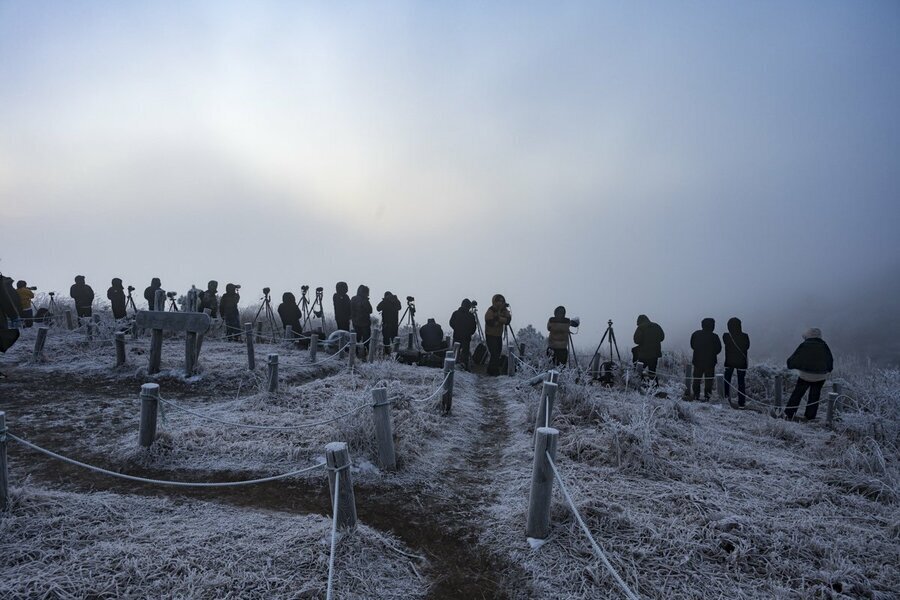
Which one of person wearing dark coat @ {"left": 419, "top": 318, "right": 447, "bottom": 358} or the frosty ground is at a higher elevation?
person wearing dark coat @ {"left": 419, "top": 318, "right": 447, "bottom": 358}

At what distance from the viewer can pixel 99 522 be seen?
11.7 feet

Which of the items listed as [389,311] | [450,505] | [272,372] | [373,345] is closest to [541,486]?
[450,505]

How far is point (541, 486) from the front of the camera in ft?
11.9

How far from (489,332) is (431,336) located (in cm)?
163

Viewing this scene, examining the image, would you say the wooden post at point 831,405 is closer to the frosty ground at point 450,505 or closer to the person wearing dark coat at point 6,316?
the frosty ground at point 450,505

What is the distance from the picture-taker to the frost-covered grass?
2830 millimetres

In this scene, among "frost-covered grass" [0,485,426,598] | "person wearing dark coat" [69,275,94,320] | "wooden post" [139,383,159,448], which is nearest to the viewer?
"frost-covered grass" [0,485,426,598]

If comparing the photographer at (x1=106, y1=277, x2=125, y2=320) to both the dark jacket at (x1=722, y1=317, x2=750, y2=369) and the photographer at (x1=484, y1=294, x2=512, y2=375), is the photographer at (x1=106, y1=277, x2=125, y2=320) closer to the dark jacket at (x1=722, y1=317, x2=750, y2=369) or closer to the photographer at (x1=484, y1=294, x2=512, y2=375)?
the photographer at (x1=484, y1=294, x2=512, y2=375)

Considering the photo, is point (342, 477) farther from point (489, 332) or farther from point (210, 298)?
point (210, 298)

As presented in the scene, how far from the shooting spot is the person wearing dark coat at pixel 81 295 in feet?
49.0

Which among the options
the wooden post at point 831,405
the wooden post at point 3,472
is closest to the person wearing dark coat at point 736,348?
the wooden post at point 831,405

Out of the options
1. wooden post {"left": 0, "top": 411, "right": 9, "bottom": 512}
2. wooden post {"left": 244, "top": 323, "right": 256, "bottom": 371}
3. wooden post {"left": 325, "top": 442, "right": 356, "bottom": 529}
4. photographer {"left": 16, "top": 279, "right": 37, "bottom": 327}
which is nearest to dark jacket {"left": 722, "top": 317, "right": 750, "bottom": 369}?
wooden post {"left": 325, "top": 442, "right": 356, "bottom": 529}

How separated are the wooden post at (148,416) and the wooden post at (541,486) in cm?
431

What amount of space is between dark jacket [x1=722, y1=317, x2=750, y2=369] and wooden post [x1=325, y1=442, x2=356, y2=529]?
31.5ft
